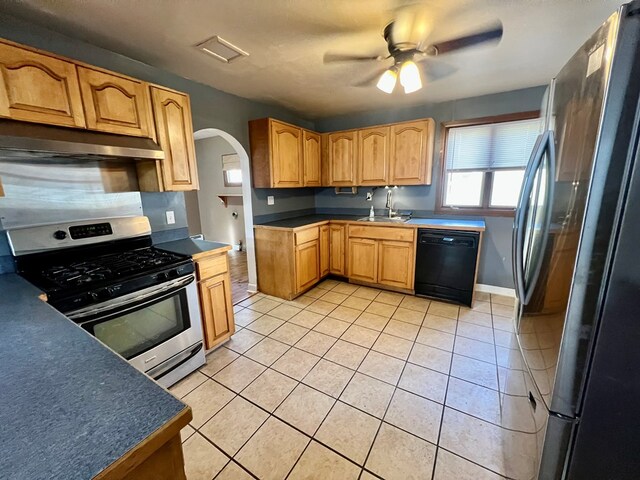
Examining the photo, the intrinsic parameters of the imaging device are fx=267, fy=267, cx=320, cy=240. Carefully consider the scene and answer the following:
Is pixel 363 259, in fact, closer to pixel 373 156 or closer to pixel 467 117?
pixel 373 156

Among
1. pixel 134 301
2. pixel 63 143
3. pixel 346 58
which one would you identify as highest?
pixel 346 58

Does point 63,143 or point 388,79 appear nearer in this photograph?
point 63,143

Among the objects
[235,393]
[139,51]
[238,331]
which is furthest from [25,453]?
[139,51]

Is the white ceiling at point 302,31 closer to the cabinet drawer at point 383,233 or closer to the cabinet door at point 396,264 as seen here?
the cabinet drawer at point 383,233

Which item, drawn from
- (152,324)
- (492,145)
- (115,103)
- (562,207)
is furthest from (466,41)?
(152,324)

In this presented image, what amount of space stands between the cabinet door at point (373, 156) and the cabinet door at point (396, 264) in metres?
0.88

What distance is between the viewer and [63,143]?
1447mm

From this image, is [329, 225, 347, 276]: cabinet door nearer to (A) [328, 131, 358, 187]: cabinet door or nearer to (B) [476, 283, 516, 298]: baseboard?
(A) [328, 131, 358, 187]: cabinet door

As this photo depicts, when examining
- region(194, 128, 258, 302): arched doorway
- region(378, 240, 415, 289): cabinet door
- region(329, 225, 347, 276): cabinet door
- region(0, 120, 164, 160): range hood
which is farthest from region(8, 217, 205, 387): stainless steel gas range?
region(378, 240, 415, 289): cabinet door

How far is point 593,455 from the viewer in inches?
32.7

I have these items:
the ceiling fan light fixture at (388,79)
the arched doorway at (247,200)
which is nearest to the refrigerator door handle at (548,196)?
the ceiling fan light fixture at (388,79)

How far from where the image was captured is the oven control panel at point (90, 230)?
1812 millimetres

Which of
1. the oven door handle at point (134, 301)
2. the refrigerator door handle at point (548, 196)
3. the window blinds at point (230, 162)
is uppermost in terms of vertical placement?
the window blinds at point (230, 162)

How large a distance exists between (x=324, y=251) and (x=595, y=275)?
121 inches
